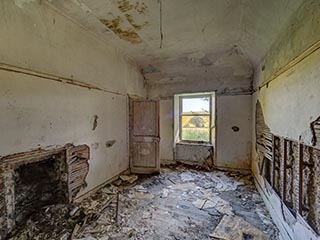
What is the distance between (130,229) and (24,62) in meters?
2.32

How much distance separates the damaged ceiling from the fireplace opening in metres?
2.07

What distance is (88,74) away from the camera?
3082 mm

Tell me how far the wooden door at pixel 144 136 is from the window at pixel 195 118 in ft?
3.43

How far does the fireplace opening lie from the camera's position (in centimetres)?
219

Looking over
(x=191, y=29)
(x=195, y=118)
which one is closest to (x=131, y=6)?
(x=191, y=29)

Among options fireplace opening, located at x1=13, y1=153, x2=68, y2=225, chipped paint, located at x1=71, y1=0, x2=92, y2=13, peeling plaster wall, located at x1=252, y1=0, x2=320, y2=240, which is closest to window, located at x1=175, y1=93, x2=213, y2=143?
peeling plaster wall, located at x1=252, y1=0, x2=320, y2=240

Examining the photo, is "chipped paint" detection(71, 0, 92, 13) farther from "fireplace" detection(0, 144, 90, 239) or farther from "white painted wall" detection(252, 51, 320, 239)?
→ "white painted wall" detection(252, 51, 320, 239)

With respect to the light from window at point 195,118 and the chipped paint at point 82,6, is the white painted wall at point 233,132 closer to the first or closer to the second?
the light from window at point 195,118

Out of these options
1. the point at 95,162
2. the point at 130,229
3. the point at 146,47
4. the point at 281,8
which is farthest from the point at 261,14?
the point at 95,162

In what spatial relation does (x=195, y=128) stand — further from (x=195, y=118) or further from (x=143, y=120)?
(x=143, y=120)

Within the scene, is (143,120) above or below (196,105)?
below

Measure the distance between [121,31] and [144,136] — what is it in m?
2.28

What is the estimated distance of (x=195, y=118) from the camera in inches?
199

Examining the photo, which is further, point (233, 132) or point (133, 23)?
point (233, 132)
